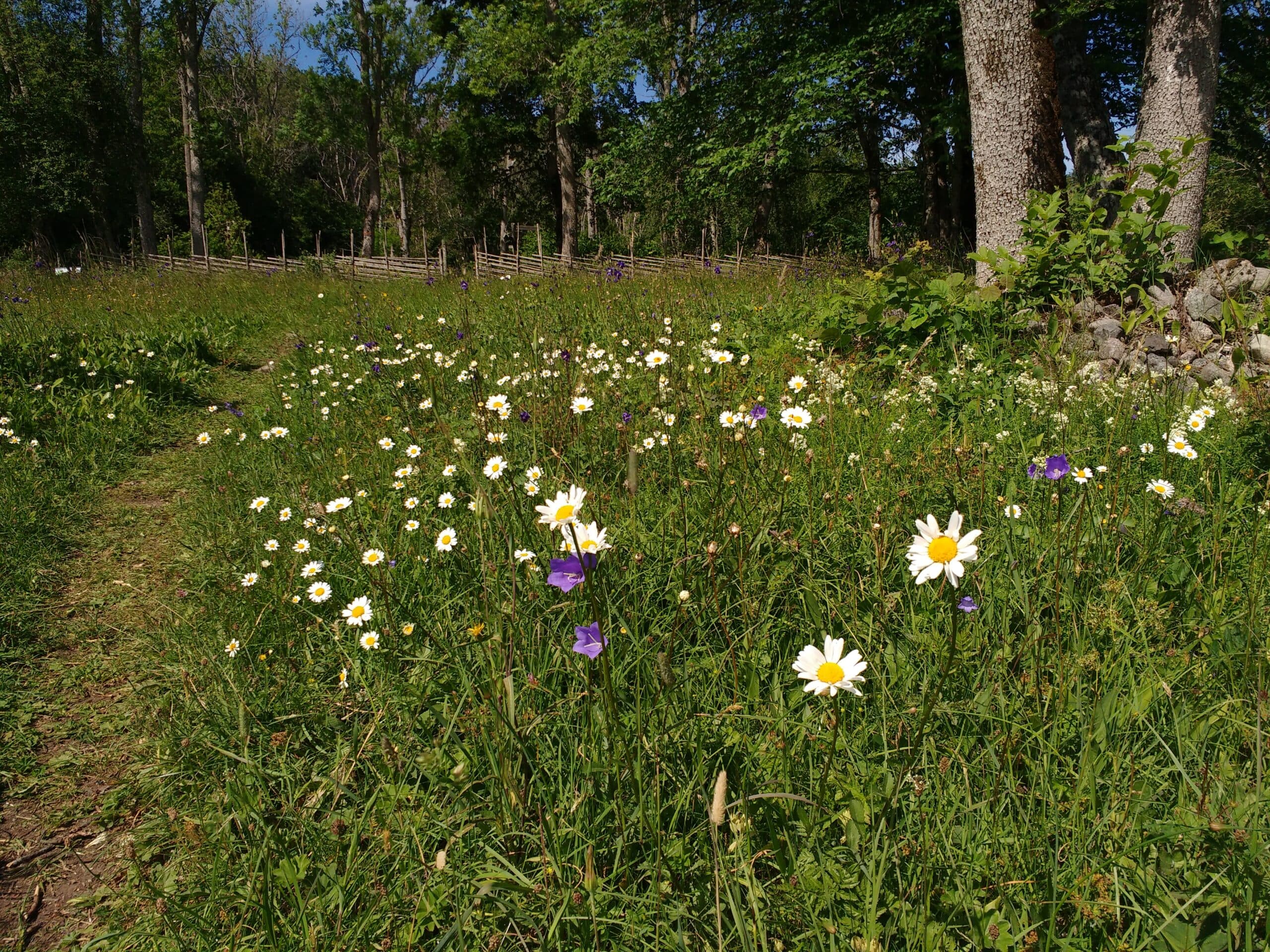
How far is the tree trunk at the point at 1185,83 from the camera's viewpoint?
570 cm

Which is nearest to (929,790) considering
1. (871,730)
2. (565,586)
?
(871,730)

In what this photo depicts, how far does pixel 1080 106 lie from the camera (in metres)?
8.28

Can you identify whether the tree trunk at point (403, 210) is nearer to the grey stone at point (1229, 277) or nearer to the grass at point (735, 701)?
the grey stone at point (1229, 277)

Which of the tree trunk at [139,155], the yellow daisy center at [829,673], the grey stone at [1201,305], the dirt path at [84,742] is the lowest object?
the dirt path at [84,742]

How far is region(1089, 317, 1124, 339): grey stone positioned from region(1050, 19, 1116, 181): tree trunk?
5088mm

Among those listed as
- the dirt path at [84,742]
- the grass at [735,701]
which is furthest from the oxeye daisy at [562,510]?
the dirt path at [84,742]

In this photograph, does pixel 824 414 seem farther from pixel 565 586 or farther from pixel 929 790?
pixel 565 586

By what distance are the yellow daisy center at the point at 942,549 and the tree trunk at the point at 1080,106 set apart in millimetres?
9258

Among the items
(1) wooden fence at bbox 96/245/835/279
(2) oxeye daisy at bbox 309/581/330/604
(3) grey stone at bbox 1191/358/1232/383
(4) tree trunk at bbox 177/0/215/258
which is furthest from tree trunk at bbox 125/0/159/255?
(3) grey stone at bbox 1191/358/1232/383

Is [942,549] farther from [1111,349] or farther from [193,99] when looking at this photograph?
A: [193,99]

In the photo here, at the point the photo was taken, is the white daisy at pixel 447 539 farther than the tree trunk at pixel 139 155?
No

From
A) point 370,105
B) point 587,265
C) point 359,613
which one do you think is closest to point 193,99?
point 370,105

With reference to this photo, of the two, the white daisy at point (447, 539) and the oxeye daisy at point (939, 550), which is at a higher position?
the oxeye daisy at point (939, 550)

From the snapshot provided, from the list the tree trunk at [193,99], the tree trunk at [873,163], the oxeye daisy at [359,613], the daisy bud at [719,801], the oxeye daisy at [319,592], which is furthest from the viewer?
the tree trunk at [193,99]
